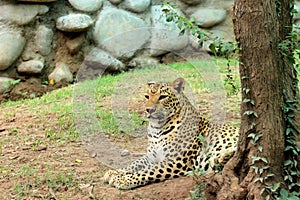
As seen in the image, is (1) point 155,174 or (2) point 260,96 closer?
(2) point 260,96

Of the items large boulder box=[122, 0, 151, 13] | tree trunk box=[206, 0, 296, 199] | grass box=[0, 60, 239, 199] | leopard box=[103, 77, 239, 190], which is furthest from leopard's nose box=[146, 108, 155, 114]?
large boulder box=[122, 0, 151, 13]

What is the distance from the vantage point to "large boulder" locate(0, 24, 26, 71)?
8.11 m

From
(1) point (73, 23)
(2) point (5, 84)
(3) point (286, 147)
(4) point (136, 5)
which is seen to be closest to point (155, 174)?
(3) point (286, 147)

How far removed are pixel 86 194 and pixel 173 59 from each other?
5106mm

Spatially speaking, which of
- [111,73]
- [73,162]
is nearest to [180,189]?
[73,162]

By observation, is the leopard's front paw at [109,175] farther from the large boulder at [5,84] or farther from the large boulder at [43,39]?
the large boulder at [43,39]

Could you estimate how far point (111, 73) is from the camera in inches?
348

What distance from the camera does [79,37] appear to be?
870cm

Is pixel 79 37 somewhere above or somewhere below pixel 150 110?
below

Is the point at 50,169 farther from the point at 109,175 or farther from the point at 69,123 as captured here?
the point at 69,123

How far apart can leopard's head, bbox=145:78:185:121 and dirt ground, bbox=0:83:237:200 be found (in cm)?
62

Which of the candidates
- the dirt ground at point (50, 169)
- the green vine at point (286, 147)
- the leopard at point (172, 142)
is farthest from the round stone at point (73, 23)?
the green vine at point (286, 147)

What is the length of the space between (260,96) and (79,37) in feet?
17.6

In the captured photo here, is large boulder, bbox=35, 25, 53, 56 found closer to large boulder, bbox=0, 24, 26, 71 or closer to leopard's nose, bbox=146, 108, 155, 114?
large boulder, bbox=0, 24, 26, 71
